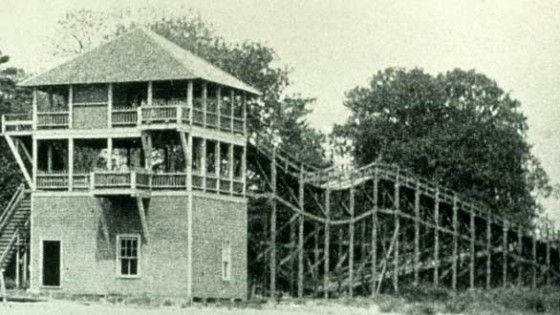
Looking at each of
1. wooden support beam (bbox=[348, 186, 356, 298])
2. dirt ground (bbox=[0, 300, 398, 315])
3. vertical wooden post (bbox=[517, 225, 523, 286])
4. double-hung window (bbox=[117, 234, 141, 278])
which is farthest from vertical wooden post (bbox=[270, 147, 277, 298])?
vertical wooden post (bbox=[517, 225, 523, 286])

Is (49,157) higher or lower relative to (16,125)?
lower

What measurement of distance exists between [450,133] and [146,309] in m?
33.3

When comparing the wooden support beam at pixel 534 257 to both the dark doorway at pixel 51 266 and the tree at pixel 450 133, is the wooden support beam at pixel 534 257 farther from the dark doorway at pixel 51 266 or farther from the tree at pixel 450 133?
the dark doorway at pixel 51 266

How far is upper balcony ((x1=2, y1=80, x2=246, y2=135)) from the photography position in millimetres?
53375

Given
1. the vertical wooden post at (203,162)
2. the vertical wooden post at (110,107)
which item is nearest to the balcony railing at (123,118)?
the vertical wooden post at (110,107)

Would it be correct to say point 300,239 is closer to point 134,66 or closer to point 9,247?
point 134,66

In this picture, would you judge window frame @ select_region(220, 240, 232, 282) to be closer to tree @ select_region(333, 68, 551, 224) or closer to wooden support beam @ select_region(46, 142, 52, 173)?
wooden support beam @ select_region(46, 142, 52, 173)

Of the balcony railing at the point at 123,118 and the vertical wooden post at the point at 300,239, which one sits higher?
the balcony railing at the point at 123,118

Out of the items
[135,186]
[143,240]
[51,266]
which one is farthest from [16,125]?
[143,240]

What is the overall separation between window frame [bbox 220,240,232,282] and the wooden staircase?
849cm

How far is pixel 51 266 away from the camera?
57.0 meters

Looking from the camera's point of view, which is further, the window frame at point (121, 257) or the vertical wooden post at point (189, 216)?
the window frame at point (121, 257)

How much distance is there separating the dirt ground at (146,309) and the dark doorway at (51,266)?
5666 mm

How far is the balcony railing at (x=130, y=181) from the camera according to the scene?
5284 centimetres
